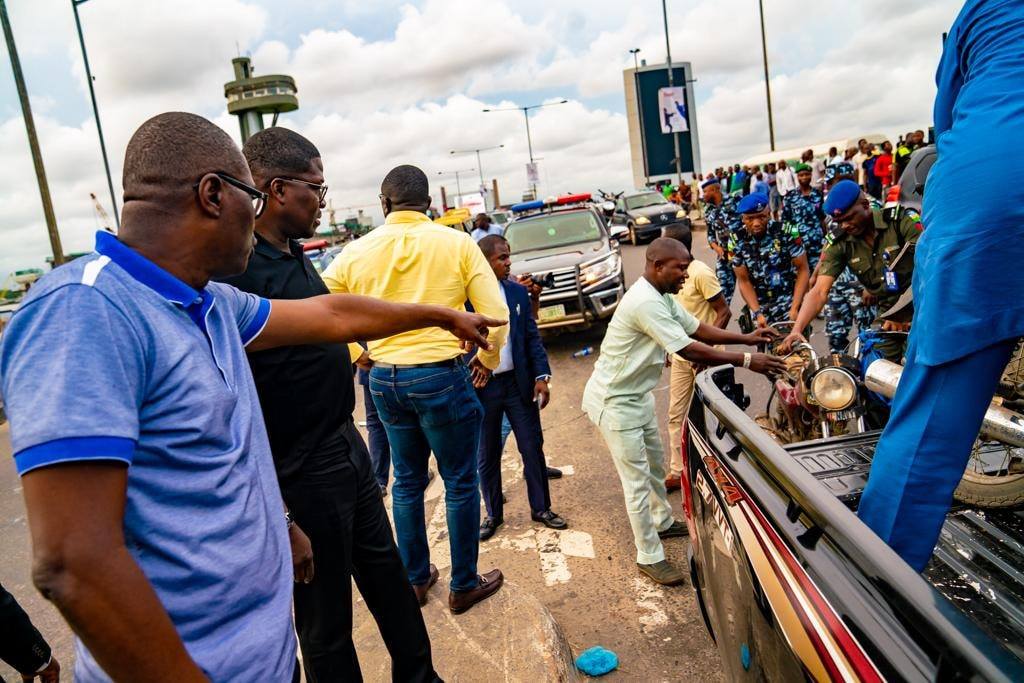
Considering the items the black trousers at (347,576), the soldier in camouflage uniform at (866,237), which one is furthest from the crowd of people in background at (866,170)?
the black trousers at (347,576)

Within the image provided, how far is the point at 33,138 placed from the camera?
39.2 feet

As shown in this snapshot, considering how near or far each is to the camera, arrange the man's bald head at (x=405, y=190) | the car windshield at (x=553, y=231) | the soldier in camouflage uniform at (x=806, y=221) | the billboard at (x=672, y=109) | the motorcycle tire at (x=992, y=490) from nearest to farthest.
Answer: the motorcycle tire at (x=992, y=490) → the man's bald head at (x=405, y=190) → the soldier in camouflage uniform at (x=806, y=221) → the car windshield at (x=553, y=231) → the billboard at (x=672, y=109)

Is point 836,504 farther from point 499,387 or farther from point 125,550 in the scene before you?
point 499,387

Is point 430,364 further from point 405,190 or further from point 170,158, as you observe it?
point 170,158

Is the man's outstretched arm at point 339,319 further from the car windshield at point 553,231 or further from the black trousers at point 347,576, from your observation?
the car windshield at point 553,231

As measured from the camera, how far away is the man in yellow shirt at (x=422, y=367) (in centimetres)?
310

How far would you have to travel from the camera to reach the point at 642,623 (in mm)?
3273

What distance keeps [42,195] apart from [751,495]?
1431 centimetres

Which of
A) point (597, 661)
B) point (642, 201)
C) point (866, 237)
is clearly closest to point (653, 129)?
point (642, 201)

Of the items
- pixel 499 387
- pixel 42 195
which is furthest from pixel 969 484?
pixel 42 195

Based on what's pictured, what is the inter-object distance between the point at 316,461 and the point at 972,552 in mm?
1942

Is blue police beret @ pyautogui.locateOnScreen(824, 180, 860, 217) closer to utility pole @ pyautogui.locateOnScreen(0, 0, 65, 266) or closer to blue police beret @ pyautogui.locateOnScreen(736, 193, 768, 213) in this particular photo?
blue police beret @ pyautogui.locateOnScreen(736, 193, 768, 213)

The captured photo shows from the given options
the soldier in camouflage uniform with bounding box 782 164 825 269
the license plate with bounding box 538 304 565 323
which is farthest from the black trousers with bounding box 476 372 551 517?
the license plate with bounding box 538 304 565 323

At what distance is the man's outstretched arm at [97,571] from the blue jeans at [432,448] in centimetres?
195
